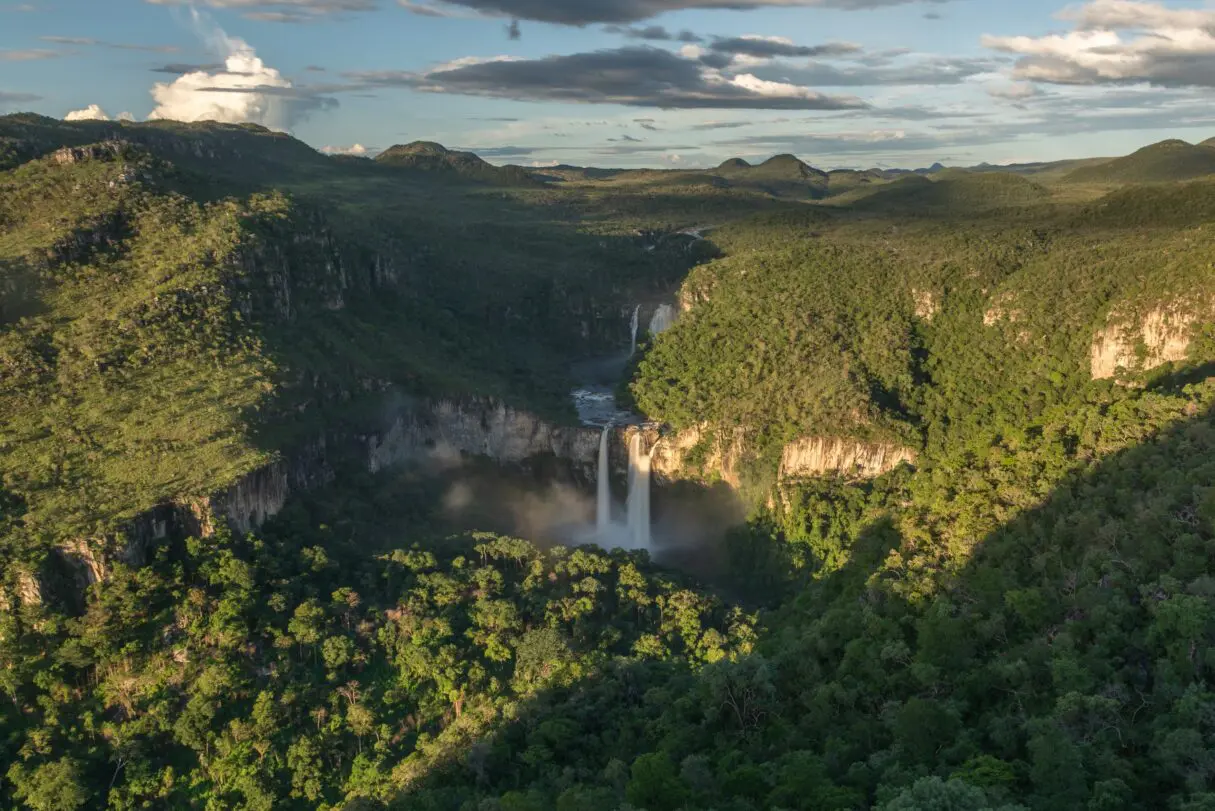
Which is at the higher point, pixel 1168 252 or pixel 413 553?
pixel 1168 252

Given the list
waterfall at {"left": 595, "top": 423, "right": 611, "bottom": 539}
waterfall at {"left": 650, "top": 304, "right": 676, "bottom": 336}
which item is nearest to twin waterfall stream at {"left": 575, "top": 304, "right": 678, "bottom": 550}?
waterfall at {"left": 595, "top": 423, "right": 611, "bottom": 539}

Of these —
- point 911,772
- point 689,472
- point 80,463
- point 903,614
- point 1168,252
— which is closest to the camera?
point 911,772

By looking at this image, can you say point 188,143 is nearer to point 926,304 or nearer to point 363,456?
point 363,456

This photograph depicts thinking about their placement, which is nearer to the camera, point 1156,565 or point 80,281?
point 1156,565

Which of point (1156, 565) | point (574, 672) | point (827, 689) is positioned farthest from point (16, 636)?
point (1156, 565)

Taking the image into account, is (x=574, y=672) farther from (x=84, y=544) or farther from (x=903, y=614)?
(x=84, y=544)

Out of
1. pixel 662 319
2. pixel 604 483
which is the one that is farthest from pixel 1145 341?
pixel 662 319

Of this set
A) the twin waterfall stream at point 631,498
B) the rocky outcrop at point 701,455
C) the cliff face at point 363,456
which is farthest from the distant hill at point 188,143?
the rocky outcrop at point 701,455

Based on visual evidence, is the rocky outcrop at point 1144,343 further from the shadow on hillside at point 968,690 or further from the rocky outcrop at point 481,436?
the rocky outcrop at point 481,436

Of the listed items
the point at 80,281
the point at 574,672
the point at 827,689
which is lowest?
the point at 574,672
